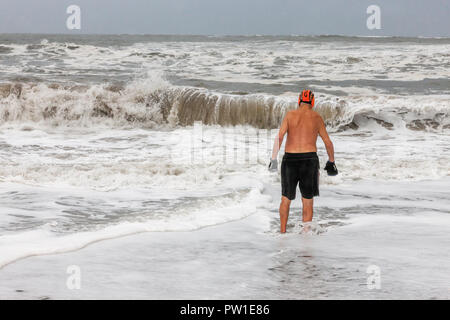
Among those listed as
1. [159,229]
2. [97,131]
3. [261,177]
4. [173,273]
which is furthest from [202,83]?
[173,273]

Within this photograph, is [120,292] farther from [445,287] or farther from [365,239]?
[365,239]

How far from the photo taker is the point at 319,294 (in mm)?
3840

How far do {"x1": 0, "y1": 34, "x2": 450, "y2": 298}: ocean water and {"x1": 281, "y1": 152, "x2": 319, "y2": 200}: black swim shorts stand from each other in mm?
505

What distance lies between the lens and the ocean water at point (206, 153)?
591 cm

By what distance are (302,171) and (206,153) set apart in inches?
224

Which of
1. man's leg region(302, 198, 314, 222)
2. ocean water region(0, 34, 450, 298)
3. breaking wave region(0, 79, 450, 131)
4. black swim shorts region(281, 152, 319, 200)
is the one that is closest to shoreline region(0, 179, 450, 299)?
ocean water region(0, 34, 450, 298)

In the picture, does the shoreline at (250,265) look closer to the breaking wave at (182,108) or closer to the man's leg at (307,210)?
the man's leg at (307,210)

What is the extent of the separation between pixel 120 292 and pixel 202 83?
1726cm

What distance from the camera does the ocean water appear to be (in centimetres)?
591

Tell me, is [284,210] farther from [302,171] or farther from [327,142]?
[327,142]

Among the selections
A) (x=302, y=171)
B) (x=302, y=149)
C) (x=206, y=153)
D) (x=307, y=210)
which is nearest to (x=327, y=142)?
(x=302, y=149)

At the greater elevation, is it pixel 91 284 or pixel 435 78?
pixel 435 78

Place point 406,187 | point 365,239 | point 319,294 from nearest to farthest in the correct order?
point 319,294
point 365,239
point 406,187

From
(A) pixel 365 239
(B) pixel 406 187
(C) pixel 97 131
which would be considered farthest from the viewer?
(C) pixel 97 131
